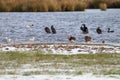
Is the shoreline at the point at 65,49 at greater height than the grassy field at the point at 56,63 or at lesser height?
lesser

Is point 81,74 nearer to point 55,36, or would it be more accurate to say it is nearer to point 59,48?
point 59,48

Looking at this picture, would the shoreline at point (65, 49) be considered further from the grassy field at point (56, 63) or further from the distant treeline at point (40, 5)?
the distant treeline at point (40, 5)

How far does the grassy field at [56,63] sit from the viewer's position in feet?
48.9

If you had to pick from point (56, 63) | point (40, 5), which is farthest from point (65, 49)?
point (40, 5)

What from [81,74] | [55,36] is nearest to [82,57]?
[81,74]

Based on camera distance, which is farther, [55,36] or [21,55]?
[55,36]

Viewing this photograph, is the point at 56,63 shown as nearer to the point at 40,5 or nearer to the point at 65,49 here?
the point at 65,49

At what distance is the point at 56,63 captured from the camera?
16.6m

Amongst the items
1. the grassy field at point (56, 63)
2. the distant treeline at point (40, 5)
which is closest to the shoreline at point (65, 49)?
the grassy field at point (56, 63)

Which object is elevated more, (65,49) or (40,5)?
(40,5)

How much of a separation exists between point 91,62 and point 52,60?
135cm

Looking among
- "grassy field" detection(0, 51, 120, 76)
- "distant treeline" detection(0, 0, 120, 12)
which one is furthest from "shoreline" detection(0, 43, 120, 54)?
"distant treeline" detection(0, 0, 120, 12)

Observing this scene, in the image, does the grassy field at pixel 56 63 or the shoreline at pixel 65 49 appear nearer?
the grassy field at pixel 56 63

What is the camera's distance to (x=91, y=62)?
16.8 m
